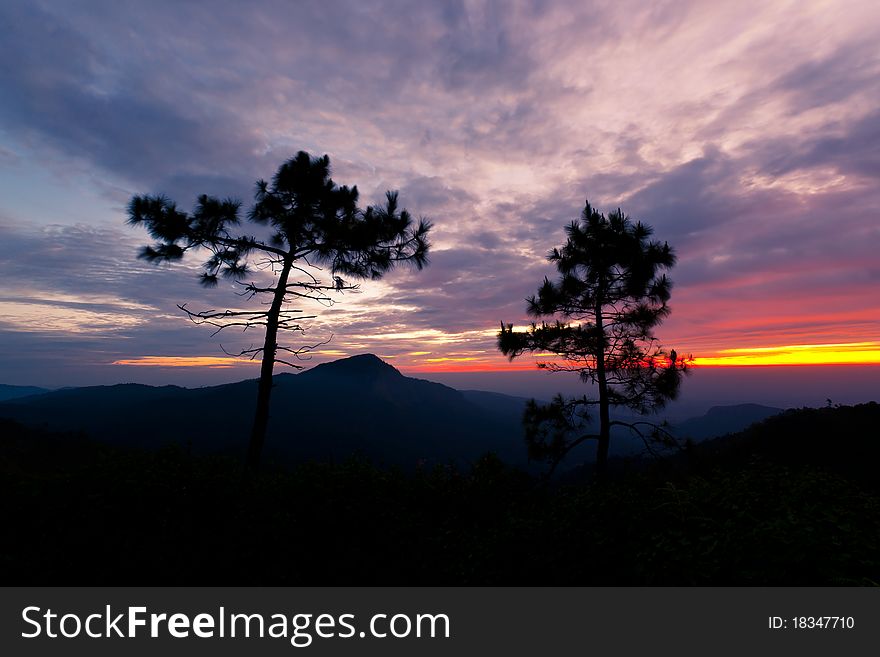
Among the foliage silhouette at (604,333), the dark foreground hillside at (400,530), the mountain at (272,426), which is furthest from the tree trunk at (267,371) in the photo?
the mountain at (272,426)

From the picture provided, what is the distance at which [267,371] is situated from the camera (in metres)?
13.1

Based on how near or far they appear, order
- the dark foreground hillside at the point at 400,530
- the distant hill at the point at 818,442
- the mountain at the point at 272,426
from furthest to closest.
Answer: the mountain at the point at 272,426 → the distant hill at the point at 818,442 → the dark foreground hillside at the point at 400,530

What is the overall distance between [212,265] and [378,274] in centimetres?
539

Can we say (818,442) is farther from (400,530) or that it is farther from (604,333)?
(400,530)

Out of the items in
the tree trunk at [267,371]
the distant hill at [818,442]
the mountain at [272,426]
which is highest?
the tree trunk at [267,371]

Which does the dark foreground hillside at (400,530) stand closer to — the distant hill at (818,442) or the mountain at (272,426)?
the distant hill at (818,442)

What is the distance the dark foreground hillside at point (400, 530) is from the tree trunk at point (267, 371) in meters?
1.57

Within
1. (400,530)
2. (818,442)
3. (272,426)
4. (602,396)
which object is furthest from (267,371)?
(272,426)

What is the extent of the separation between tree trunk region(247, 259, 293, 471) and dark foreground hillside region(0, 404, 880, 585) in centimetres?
157

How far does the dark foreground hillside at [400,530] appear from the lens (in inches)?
223

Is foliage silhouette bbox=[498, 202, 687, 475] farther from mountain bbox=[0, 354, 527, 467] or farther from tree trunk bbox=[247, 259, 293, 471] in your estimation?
mountain bbox=[0, 354, 527, 467]

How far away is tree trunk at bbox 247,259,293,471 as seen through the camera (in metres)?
12.6

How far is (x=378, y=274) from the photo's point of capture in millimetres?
14914
